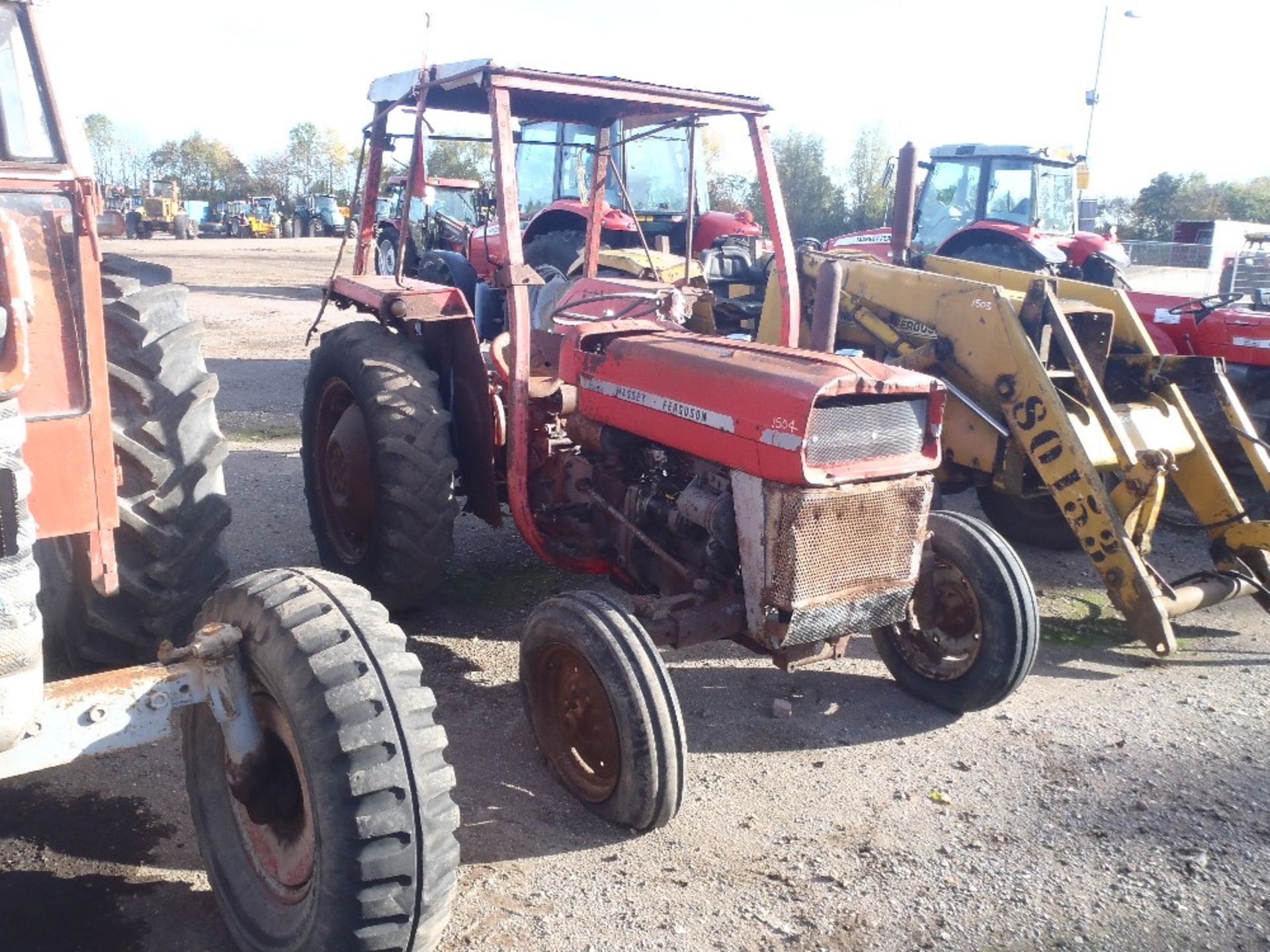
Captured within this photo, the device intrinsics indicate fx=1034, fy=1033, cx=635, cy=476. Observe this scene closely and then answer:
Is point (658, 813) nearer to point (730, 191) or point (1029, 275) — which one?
point (1029, 275)

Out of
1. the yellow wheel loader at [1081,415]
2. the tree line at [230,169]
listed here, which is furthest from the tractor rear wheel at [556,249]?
the tree line at [230,169]

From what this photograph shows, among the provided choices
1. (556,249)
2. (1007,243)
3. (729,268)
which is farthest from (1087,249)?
(556,249)

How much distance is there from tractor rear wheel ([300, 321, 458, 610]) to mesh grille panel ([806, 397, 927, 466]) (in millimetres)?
1579

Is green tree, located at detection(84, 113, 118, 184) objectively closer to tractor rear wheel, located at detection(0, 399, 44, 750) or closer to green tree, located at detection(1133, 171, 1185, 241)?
green tree, located at detection(1133, 171, 1185, 241)

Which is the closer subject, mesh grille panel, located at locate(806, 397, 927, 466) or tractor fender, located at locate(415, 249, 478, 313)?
mesh grille panel, located at locate(806, 397, 927, 466)

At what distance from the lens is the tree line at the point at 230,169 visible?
57.4 metres

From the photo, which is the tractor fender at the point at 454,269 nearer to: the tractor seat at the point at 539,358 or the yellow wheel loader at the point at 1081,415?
the yellow wheel loader at the point at 1081,415

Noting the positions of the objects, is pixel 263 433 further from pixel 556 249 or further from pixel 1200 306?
pixel 1200 306

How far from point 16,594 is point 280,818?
80 cm

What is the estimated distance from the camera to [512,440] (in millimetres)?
3855

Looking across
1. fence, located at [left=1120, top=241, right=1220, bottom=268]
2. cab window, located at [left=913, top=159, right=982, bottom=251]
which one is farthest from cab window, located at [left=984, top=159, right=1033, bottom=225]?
fence, located at [left=1120, top=241, right=1220, bottom=268]

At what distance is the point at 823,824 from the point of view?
122 inches

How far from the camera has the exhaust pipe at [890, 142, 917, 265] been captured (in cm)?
515

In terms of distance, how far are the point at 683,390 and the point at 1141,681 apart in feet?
7.73
